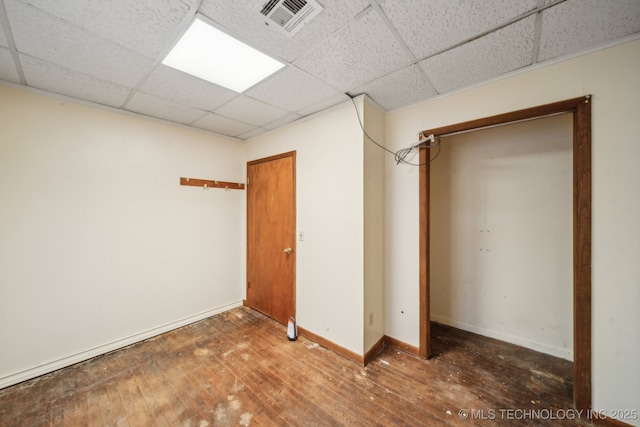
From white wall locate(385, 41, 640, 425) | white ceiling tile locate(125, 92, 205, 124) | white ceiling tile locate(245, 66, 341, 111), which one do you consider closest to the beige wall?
white ceiling tile locate(245, 66, 341, 111)

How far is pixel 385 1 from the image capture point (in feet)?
3.92

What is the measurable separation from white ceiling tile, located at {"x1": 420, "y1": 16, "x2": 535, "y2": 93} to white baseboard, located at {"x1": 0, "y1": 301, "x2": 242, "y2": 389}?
3741 millimetres

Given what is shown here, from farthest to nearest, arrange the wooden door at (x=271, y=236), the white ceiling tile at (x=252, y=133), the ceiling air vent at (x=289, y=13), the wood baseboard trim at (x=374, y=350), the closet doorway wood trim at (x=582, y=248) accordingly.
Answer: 1. the white ceiling tile at (x=252, y=133)
2. the wooden door at (x=271, y=236)
3. the wood baseboard trim at (x=374, y=350)
4. the closet doorway wood trim at (x=582, y=248)
5. the ceiling air vent at (x=289, y=13)

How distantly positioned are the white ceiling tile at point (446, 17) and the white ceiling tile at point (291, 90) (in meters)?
0.78

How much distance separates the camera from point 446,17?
1.30m

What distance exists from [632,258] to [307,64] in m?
2.52

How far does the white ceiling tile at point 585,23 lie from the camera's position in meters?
1.23

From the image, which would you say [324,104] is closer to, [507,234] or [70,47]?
[70,47]

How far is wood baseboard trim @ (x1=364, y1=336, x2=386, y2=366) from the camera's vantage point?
217 centimetres

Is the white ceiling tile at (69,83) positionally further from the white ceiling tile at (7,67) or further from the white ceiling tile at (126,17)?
the white ceiling tile at (126,17)

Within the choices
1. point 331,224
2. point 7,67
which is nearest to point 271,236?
point 331,224

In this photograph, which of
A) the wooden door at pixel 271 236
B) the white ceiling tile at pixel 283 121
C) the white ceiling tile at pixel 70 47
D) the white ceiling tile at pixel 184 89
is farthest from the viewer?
the wooden door at pixel 271 236

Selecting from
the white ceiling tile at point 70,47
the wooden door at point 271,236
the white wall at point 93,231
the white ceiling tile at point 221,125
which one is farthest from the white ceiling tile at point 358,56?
the white wall at point 93,231

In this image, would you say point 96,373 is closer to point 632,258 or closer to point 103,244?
point 103,244
